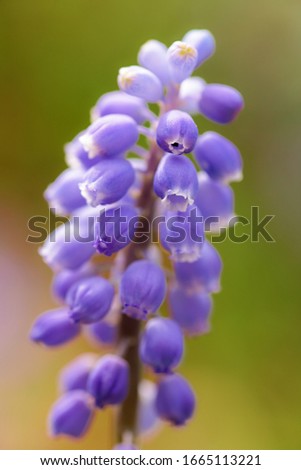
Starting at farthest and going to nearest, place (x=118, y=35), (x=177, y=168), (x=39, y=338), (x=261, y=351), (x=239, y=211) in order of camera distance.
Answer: (x=118, y=35) → (x=239, y=211) → (x=261, y=351) → (x=39, y=338) → (x=177, y=168)

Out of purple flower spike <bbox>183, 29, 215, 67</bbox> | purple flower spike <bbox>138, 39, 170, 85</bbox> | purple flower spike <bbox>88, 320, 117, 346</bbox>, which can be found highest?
purple flower spike <bbox>183, 29, 215, 67</bbox>

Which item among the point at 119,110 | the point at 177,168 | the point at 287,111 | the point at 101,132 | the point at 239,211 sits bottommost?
the point at 177,168

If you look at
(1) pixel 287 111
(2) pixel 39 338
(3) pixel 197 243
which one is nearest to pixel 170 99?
(3) pixel 197 243

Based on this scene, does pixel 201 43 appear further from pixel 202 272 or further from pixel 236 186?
pixel 236 186

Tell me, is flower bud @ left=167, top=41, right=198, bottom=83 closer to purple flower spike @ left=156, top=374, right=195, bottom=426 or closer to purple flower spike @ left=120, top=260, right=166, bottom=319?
purple flower spike @ left=120, top=260, right=166, bottom=319

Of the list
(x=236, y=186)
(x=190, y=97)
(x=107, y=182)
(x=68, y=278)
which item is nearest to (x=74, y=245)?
(x=68, y=278)

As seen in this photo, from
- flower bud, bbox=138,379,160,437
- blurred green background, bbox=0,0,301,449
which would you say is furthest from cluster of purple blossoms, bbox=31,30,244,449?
blurred green background, bbox=0,0,301,449

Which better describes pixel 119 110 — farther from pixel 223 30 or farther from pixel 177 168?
pixel 223 30

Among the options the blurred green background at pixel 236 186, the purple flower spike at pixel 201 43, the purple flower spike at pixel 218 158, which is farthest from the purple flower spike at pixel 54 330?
the blurred green background at pixel 236 186
